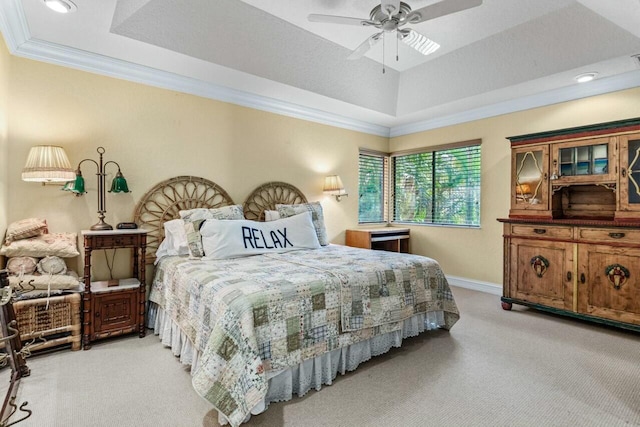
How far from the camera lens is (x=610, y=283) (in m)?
3.12

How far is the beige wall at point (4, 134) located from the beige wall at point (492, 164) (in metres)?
4.95

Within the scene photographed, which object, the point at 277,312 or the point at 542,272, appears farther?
the point at 542,272

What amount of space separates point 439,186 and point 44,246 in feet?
15.8

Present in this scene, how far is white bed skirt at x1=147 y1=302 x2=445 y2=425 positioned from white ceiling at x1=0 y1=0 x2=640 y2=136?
2.39 m

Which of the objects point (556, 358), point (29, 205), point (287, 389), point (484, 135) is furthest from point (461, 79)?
point (29, 205)

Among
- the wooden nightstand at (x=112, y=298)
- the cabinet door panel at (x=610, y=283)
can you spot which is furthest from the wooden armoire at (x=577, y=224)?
the wooden nightstand at (x=112, y=298)

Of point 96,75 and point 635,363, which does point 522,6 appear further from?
point 96,75

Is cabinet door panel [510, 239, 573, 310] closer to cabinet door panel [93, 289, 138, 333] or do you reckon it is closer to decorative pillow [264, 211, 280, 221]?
decorative pillow [264, 211, 280, 221]

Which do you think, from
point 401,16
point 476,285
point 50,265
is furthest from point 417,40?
point 50,265

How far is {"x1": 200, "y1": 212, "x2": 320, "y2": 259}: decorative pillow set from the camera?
3.04 m

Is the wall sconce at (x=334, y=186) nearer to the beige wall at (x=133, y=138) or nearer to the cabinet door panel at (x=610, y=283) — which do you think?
the beige wall at (x=133, y=138)

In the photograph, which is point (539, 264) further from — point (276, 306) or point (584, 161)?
point (276, 306)

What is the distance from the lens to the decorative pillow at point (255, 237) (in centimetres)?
304

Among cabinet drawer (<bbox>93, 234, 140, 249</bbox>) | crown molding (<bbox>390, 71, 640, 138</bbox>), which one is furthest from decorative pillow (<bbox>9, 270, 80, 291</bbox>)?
crown molding (<bbox>390, 71, 640, 138</bbox>)
